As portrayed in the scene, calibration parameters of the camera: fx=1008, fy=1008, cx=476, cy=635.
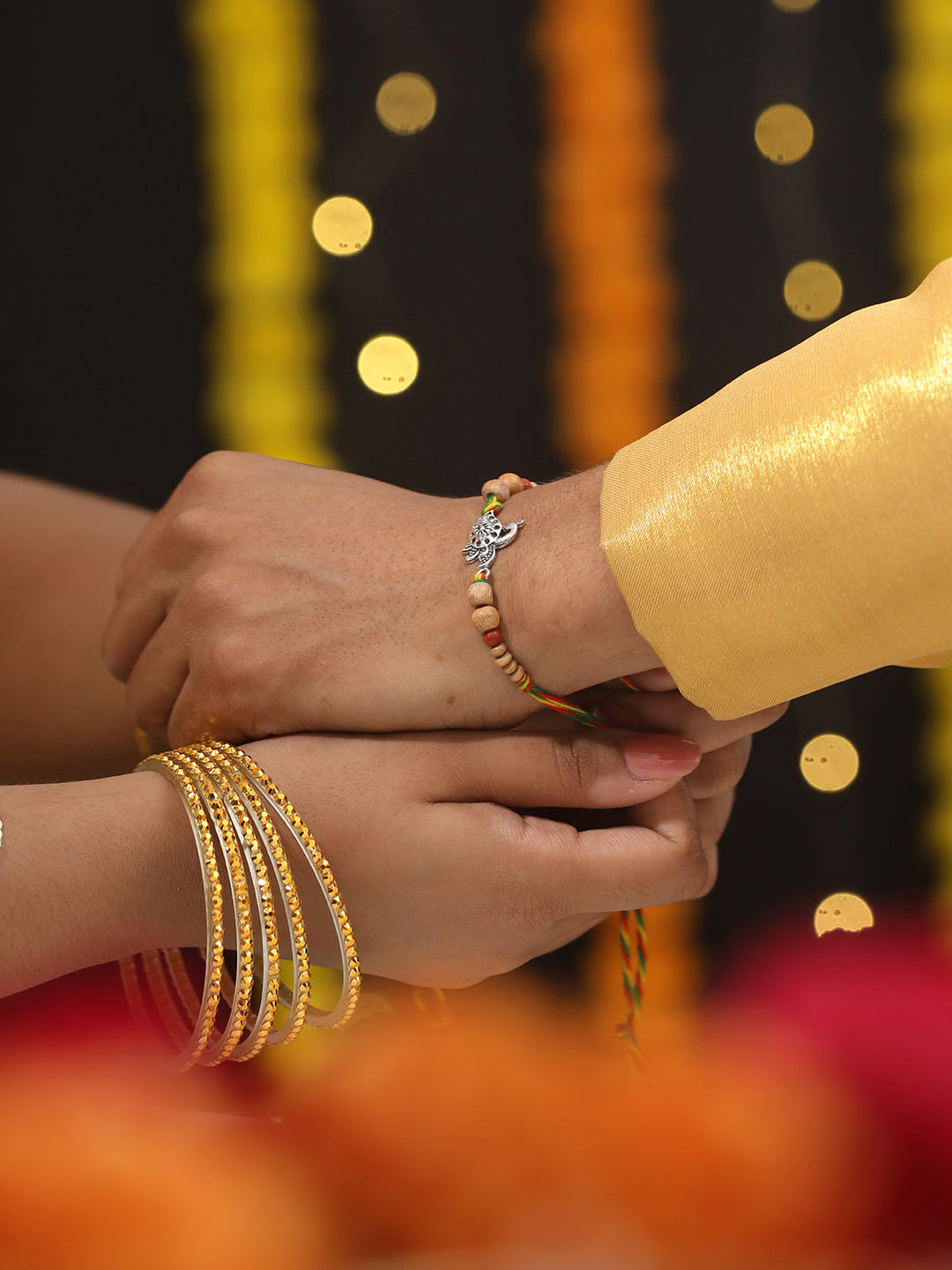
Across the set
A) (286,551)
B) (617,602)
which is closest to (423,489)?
(286,551)

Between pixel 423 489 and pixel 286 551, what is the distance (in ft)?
1.82

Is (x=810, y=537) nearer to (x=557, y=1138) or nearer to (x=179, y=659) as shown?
(x=179, y=659)

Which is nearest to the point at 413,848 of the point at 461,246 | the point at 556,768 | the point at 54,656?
the point at 556,768

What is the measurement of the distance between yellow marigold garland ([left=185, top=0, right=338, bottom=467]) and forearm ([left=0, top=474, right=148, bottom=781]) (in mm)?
338

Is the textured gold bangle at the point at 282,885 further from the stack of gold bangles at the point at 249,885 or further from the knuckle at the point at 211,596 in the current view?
the knuckle at the point at 211,596

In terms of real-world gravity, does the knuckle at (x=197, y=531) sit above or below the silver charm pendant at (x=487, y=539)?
above

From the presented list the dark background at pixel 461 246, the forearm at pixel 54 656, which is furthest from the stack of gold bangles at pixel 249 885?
the dark background at pixel 461 246

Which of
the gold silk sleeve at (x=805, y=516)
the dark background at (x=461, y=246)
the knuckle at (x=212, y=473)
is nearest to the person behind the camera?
the gold silk sleeve at (x=805, y=516)

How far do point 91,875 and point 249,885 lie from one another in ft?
0.31

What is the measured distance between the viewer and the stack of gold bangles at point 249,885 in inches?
22.8

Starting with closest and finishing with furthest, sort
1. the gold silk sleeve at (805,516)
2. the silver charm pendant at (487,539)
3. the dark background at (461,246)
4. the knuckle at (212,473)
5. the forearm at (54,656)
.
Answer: the gold silk sleeve at (805,516) → the silver charm pendant at (487,539) → the knuckle at (212,473) → the forearm at (54,656) → the dark background at (461,246)

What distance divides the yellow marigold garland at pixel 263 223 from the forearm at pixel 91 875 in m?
0.72

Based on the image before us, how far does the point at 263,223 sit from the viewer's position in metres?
1.23

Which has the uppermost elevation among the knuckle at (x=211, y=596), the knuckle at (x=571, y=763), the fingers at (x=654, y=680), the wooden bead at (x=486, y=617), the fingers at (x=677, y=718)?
the knuckle at (x=211, y=596)
